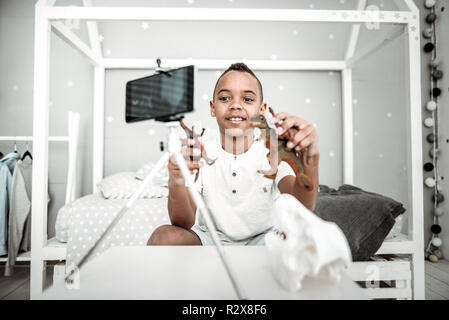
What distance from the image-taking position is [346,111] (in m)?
1.66

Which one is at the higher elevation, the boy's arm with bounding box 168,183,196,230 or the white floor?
the boy's arm with bounding box 168,183,196,230

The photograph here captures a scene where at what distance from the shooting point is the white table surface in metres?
0.32

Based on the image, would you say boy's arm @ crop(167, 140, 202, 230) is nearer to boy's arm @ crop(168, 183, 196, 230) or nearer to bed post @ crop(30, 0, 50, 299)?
boy's arm @ crop(168, 183, 196, 230)

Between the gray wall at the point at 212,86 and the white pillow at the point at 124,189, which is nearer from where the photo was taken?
the white pillow at the point at 124,189

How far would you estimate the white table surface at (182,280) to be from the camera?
322 mm

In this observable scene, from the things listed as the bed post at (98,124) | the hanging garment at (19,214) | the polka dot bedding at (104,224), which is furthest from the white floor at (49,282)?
the bed post at (98,124)

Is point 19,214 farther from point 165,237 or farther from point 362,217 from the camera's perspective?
point 362,217

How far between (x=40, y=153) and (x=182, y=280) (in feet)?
2.64

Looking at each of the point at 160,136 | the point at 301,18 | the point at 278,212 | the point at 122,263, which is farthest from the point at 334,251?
the point at 160,136

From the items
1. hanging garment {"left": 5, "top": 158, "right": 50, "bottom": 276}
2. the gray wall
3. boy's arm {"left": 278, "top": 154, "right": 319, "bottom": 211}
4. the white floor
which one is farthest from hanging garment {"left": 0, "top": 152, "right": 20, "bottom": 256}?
boy's arm {"left": 278, "top": 154, "right": 319, "bottom": 211}

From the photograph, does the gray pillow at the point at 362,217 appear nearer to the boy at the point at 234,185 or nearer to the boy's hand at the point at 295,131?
the boy at the point at 234,185

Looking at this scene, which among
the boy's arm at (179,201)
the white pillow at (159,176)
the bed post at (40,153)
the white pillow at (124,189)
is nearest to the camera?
the boy's arm at (179,201)

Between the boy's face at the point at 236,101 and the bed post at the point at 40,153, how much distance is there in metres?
0.62

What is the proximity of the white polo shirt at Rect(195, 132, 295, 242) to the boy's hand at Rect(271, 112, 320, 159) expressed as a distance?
285 millimetres
